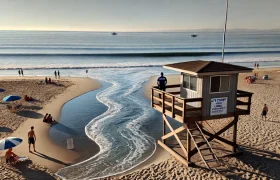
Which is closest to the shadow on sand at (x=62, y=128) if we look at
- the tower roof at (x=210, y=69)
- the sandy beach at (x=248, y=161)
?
the sandy beach at (x=248, y=161)

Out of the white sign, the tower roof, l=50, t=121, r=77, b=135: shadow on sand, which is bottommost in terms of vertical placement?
l=50, t=121, r=77, b=135: shadow on sand

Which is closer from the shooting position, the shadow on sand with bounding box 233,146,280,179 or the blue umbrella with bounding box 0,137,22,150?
the shadow on sand with bounding box 233,146,280,179

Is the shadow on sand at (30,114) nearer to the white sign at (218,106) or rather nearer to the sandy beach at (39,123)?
the sandy beach at (39,123)

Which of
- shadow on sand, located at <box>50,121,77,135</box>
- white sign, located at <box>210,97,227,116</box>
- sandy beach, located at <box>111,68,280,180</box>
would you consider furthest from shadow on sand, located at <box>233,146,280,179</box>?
shadow on sand, located at <box>50,121,77,135</box>

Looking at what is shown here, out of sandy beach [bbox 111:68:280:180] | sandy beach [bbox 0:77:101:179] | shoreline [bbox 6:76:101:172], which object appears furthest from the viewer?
shoreline [bbox 6:76:101:172]

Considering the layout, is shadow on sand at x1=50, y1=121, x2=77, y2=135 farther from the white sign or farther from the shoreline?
the white sign

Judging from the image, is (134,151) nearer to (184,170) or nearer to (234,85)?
(184,170)

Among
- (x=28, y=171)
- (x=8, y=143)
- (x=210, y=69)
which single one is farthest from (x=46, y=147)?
(x=210, y=69)

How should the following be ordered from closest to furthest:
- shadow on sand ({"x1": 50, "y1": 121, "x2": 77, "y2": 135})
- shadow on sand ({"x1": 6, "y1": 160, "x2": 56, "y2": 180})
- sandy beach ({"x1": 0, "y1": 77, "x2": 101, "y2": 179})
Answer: shadow on sand ({"x1": 6, "y1": 160, "x2": 56, "y2": 180})
sandy beach ({"x1": 0, "y1": 77, "x2": 101, "y2": 179})
shadow on sand ({"x1": 50, "y1": 121, "x2": 77, "y2": 135})

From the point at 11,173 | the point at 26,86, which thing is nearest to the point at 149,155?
the point at 11,173
